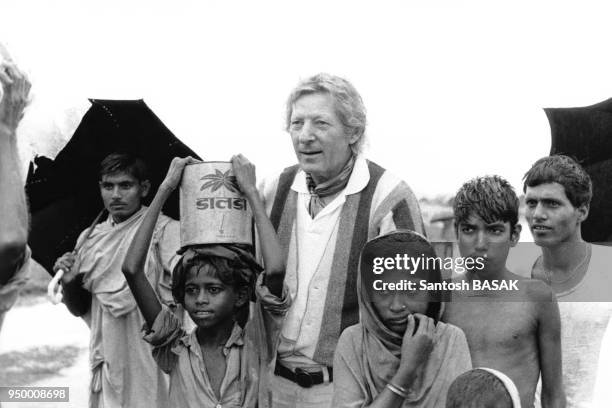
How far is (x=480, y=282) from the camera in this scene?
15.3 feet

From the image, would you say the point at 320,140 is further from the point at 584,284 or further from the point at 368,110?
the point at 584,284

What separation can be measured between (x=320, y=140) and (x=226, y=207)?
0.46 meters

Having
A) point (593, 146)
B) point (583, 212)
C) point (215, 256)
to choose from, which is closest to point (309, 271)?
point (215, 256)

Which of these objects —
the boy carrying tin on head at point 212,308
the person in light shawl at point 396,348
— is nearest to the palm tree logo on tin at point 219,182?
the boy carrying tin on head at point 212,308

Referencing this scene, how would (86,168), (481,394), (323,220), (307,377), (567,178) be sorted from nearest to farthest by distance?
(481,394)
(307,377)
(323,220)
(567,178)
(86,168)

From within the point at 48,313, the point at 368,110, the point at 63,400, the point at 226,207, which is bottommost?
the point at 63,400

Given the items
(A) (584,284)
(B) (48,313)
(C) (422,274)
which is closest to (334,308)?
(C) (422,274)


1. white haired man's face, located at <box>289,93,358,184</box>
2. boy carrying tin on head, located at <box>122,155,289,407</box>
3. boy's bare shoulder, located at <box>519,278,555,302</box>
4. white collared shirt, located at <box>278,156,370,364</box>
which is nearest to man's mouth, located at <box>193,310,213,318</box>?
boy carrying tin on head, located at <box>122,155,289,407</box>

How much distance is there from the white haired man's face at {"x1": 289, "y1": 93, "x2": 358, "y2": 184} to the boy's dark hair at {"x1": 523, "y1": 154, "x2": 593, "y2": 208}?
0.77 meters

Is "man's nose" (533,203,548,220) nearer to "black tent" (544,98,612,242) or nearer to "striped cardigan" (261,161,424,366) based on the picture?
"black tent" (544,98,612,242)

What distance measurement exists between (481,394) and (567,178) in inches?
51.4

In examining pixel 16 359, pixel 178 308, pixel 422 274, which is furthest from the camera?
pixel 16 359

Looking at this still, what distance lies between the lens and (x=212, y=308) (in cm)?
452

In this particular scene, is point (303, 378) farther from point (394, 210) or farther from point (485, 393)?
point (485, 393)
